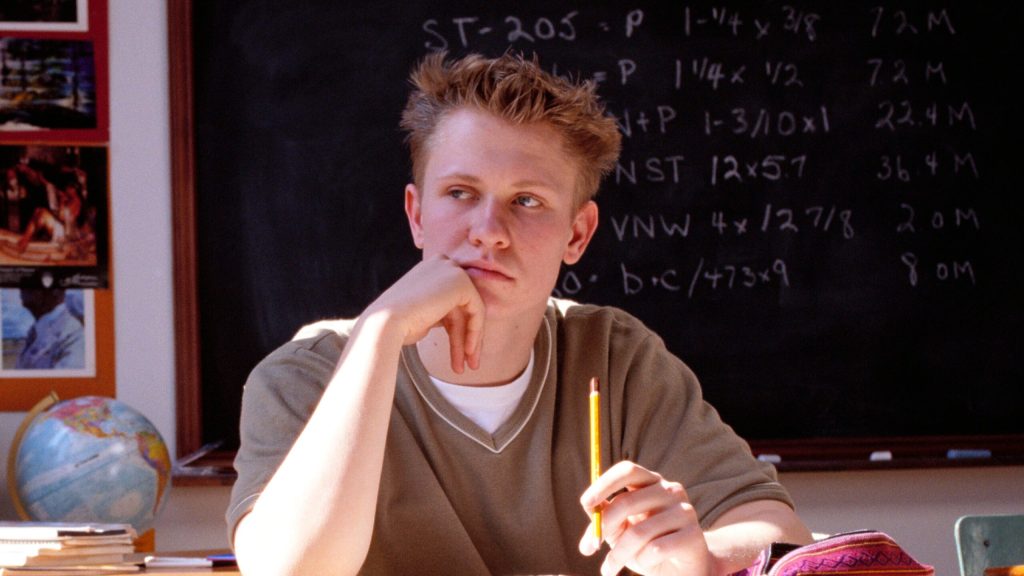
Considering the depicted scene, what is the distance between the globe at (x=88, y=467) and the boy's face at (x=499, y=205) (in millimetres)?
985

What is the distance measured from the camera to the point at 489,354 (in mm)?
1785

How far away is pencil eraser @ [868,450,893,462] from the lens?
2939 mm

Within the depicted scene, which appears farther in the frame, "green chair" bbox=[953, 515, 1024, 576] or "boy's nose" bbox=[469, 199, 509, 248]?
"green chair" bbox=[953, 515, 1024, 576]

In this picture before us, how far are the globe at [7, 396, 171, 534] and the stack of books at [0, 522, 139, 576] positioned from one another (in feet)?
0.77

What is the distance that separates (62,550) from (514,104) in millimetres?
1088

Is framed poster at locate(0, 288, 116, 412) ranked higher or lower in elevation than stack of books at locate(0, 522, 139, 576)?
higher

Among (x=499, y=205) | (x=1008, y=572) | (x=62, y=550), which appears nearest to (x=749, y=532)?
(x=1008, y=572)

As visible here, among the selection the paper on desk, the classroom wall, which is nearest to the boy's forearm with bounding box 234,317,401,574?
the paper on desk

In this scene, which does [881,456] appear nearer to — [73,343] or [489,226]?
[489,226]

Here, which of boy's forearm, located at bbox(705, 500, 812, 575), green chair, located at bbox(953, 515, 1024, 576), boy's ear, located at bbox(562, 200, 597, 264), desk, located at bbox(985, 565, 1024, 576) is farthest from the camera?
green chair, located at bbox(953, 515, 1024, 576)

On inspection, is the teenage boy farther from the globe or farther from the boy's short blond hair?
the globe

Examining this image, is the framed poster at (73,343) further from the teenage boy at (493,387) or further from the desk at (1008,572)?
the desk at (1008,572)

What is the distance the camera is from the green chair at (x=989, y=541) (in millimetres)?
1975

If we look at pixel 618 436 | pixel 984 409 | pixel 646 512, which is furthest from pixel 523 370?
pixel 984 409
